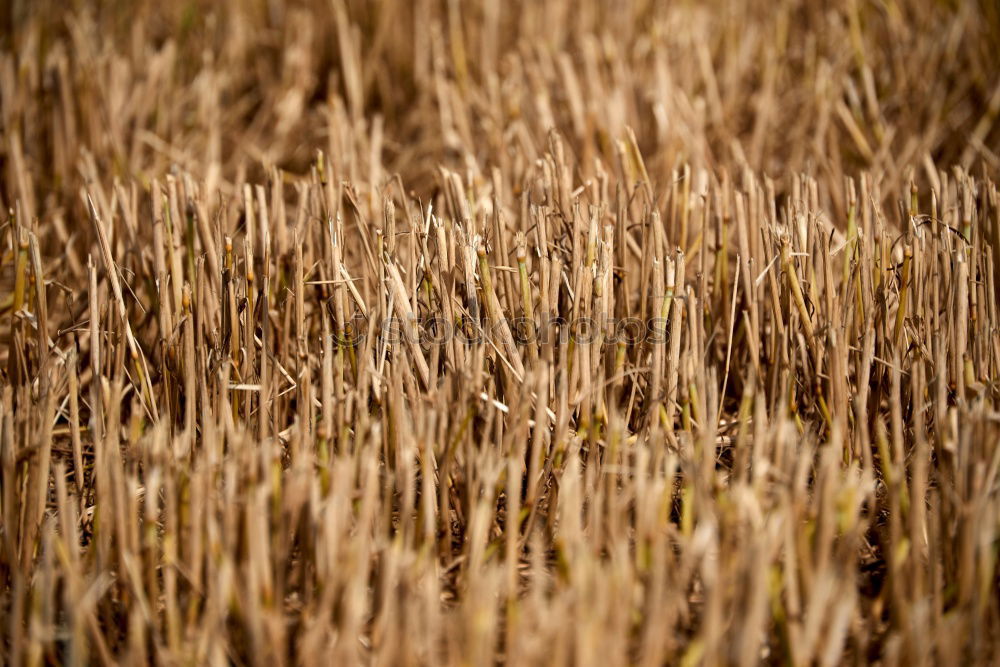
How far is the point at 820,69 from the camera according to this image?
90.5 inches

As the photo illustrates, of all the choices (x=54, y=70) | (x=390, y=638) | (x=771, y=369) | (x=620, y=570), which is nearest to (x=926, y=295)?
(x=771, y=369)

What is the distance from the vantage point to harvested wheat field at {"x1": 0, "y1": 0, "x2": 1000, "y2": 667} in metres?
0.93

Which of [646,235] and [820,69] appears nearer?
[646,235]

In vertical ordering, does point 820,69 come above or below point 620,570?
above

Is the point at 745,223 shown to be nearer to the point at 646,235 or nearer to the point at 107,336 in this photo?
the point at 646,235

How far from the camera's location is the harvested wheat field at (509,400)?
934 mm

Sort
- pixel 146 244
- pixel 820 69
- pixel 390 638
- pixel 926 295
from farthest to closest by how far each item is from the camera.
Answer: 1. pixel 820 69
2. pixel 146 244
3. pixel 926 295
4. pixel 390 638

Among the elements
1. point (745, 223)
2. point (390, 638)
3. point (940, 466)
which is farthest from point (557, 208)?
point (390, 638)

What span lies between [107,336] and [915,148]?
175 cm

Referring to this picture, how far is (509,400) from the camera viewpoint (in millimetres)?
1240

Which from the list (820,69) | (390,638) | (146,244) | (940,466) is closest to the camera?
(390,638)

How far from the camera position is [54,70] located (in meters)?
2.19

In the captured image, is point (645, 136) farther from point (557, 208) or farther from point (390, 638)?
point (390, 638)

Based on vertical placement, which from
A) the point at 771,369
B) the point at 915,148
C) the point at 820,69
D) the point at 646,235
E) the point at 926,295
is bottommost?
the point at 771,369
